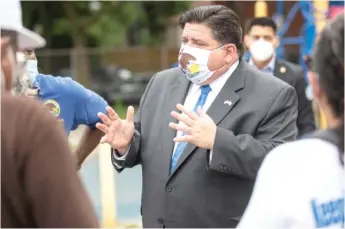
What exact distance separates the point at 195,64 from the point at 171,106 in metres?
0.23

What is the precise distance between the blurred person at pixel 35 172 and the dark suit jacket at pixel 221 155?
141cm

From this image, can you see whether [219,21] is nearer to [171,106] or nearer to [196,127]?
[171,106]

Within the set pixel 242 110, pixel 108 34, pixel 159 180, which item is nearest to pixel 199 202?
pixel 159 180

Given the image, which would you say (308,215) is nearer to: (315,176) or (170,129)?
(315,176)

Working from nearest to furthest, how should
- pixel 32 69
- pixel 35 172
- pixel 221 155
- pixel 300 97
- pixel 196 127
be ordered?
pixel 35 172, pixel 196 127, pixel 221 155, pixel 32 69, pixel 300 97

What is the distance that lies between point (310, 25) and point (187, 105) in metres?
7.50

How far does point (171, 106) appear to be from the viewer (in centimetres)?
374

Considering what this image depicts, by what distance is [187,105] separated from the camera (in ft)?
12.2

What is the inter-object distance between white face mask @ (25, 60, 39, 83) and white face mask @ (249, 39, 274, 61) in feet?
9.43

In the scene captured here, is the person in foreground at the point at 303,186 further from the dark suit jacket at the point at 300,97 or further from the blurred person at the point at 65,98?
the dark suit jacket at the point at 300,97

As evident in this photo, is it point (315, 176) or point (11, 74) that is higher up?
point (11, 74)

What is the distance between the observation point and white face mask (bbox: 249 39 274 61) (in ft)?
21.4

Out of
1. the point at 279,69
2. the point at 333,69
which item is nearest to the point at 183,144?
the point at 333,69

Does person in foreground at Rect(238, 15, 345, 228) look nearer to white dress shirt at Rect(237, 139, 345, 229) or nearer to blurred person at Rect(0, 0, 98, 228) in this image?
white dress shirt at Rect(237, 139, 345, 229)
